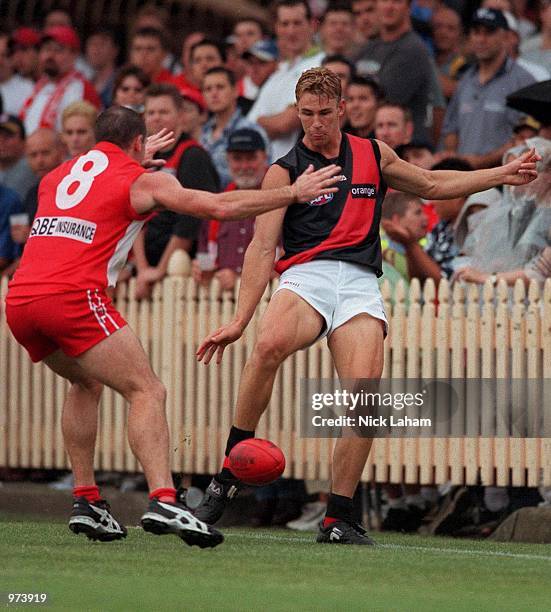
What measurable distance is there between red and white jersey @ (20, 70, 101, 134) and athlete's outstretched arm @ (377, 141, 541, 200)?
784 cm

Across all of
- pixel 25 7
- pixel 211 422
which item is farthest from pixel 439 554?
pixel 25 7

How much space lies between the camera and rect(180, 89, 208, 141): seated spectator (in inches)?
581

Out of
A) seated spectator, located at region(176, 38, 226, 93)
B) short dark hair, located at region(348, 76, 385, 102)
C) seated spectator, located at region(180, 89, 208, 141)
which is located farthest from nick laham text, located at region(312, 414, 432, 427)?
seated spectator, located at region(176, 38, 226, 93)

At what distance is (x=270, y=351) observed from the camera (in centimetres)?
898

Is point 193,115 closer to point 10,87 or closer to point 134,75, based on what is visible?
point 134,75

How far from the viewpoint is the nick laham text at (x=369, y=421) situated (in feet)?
30.8

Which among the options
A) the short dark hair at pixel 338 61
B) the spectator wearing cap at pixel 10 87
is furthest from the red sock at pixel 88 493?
the spectator wearing cap at pixel 10 87

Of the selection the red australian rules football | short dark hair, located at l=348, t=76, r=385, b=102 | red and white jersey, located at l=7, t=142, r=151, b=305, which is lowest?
the red australian rules football

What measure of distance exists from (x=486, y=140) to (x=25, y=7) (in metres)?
9.63

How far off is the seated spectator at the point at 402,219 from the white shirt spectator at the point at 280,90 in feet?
8.00

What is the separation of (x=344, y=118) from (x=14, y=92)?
5.94 meters

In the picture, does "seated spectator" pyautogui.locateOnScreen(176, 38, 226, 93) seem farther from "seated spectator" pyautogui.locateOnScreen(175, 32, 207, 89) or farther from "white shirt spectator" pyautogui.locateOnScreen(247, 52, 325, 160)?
"white shirt spectator" pyautogui.locateOnScreen(247, 52, 325, 160)

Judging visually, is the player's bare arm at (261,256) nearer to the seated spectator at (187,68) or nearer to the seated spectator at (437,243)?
the seated spectator at (437,243)

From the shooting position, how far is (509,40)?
47.2ft
